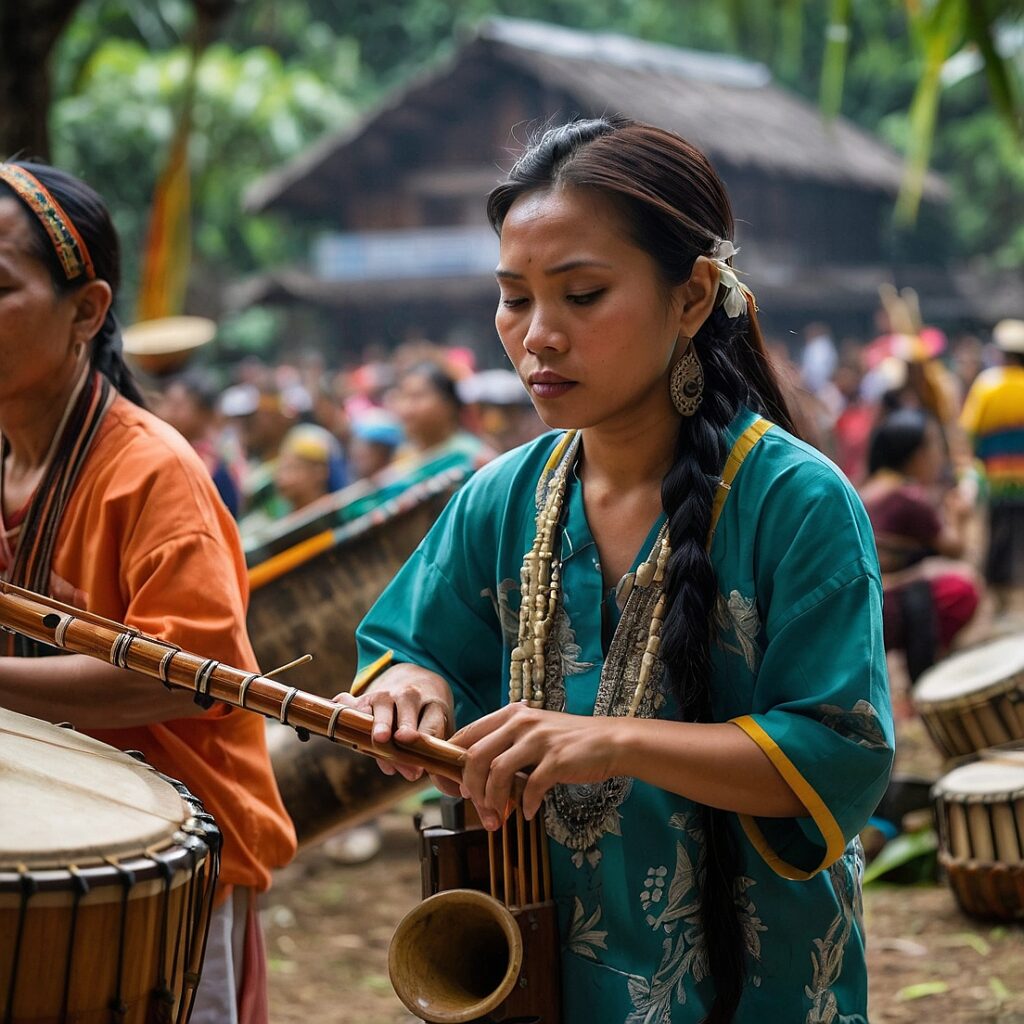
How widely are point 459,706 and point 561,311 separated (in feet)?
2.25

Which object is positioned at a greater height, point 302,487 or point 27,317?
point 302,487

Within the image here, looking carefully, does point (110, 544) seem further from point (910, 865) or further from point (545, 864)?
point (910, 865)

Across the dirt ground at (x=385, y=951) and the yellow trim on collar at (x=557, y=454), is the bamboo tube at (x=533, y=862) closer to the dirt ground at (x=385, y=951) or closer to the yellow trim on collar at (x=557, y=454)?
the yellow trim on collar at (x=557, y=454)

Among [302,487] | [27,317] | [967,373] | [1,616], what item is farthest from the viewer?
[967,373]

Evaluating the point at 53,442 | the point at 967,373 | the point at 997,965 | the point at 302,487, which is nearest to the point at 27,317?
the point at 53,442

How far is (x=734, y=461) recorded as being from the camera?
86.5 inches

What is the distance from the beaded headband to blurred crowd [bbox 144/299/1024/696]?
1261 mm

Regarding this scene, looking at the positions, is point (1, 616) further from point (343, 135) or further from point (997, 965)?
point (343, 135)

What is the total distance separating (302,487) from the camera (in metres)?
8.31

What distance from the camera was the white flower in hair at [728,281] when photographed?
7.41 ft

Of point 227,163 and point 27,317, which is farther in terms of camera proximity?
point 227,163

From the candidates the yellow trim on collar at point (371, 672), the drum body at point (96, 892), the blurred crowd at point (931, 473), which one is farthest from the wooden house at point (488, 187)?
the drum body at point (96, 892)

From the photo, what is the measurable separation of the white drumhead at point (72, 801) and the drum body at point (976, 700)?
14.3ft

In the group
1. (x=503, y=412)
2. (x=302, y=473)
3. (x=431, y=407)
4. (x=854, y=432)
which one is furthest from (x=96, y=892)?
(x=854, y=432)
